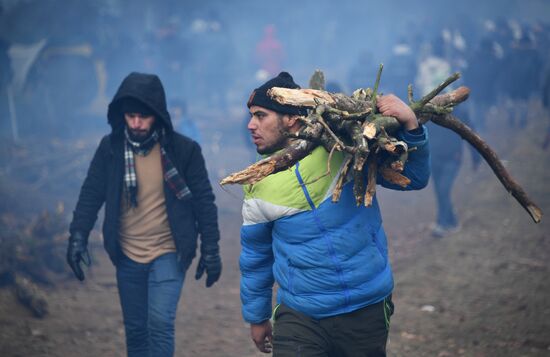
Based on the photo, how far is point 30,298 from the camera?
5.55 metres

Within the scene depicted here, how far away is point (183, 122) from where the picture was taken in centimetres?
905

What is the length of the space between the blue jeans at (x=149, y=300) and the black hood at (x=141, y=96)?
3.28 feet

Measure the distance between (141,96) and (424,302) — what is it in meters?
Answer: 3.87

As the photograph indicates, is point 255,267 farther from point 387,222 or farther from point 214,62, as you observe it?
point 214,62

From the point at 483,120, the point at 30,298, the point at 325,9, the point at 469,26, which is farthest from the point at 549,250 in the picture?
the point at 325,9

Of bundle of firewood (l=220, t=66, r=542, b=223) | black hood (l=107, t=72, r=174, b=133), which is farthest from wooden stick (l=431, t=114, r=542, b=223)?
black hood (l=107, t=72, r=174, b=133)

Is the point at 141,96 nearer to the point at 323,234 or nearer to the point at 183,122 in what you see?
the point at 323,234

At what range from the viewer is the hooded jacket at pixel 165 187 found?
378cm

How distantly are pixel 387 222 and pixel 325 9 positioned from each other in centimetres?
2530

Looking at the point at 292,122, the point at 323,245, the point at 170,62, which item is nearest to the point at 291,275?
the point at 323,245

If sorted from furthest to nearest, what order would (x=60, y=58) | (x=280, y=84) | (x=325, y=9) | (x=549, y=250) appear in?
(x=325, y=9) < (x=60, y=58) < (x=549, y=250) < (x=280, y=84)

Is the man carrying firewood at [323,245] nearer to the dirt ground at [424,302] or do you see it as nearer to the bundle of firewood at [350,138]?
the bundle of firewood at [350,138]

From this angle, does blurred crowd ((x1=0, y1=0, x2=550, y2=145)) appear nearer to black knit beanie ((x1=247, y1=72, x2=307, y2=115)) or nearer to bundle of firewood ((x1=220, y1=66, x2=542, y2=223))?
black knit beanie ((x1=247, y1=72, x2=307, y2=115))

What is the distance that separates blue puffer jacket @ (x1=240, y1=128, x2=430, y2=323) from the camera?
8.70 feet
